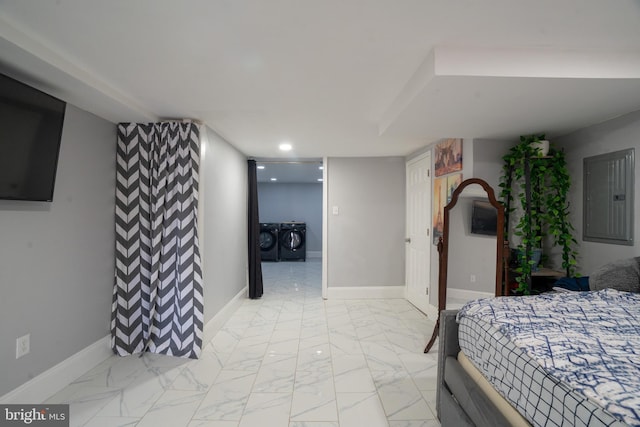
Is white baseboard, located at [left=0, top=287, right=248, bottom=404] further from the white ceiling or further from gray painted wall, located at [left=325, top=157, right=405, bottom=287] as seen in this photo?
gray painted wall, located at [left=325, top=157, right=405, bottom=287]

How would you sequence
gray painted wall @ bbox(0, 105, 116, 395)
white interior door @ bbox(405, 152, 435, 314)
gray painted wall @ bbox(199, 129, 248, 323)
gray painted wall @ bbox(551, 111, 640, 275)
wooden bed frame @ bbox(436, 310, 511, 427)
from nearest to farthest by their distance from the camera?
wooden bed frame @ bbox(436, 310, 511, 427) → gray painted wall @ bbox(0, 105, 116, 395) → gray painted wall @ bbox(551, 111, 640, 275) → gray painted wall @ bbox(199, 129, 248, 323) → white interior door @ bbox(405, 152, 435, 314)

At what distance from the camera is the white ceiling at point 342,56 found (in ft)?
4.07

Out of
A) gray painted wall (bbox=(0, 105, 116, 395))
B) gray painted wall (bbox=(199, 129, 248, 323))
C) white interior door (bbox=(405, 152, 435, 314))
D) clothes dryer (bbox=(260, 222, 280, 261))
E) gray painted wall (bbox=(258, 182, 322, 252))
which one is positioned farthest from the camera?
gray painted wall (bbox=(258, 182, 322, 252))

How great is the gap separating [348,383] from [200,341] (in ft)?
4.47

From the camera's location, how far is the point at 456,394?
1516 mm

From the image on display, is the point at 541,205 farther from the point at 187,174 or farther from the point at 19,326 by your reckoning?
the point at 19,326

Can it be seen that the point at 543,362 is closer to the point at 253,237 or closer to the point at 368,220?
the point at 368,220

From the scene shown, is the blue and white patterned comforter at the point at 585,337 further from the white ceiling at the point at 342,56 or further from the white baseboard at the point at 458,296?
the white ceiling at the point at 342,56

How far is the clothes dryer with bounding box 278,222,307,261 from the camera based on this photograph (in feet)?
24.8

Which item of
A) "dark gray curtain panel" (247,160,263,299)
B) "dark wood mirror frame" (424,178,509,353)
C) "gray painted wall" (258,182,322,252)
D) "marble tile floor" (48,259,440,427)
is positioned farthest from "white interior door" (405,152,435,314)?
"gray painted wall" (258,182,322,252)

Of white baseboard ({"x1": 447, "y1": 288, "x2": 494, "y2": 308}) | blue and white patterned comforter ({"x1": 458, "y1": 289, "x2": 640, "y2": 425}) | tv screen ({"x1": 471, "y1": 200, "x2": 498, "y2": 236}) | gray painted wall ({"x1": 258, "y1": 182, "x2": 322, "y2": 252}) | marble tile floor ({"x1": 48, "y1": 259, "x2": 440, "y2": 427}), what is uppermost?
gray painted wall ({"x1": 258, "y1": 182, "x2": 322, "y2": 252})

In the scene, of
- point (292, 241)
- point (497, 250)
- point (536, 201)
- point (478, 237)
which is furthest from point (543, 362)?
point (292, 241)

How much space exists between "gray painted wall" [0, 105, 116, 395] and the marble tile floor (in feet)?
1.18

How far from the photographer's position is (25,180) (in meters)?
1.70
